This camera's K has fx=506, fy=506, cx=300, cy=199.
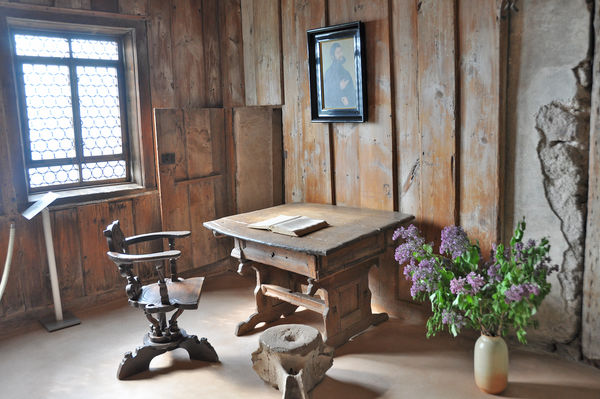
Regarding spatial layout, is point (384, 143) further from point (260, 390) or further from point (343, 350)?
point (260, 390)

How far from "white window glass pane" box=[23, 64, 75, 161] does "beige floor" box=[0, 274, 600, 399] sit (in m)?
1.41

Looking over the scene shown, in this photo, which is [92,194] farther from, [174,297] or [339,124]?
[339,124]

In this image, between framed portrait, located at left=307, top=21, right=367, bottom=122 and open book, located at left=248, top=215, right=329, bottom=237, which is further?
framed portrait, located at left=307, top=21, right=367, bottom=122

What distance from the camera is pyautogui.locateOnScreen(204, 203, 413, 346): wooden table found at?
120 inches

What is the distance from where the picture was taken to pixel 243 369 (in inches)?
122

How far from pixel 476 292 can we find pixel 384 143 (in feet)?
4.76

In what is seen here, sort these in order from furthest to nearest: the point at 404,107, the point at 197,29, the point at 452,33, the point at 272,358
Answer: the point at 197,29 → the point at 404,107 → the point at 452,33 → the point at 272,358

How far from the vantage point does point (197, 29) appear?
4609mm

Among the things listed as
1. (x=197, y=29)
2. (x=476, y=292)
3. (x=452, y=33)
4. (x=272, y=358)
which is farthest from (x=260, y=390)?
(x=197, y=29)

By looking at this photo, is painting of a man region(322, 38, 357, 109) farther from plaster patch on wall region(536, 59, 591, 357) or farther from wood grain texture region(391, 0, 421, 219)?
plaster patch on wall region(536, 59, 591, 357)

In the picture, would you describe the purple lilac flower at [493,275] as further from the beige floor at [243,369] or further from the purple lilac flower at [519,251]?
the beige floor at [243,369]

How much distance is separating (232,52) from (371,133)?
1744 mm

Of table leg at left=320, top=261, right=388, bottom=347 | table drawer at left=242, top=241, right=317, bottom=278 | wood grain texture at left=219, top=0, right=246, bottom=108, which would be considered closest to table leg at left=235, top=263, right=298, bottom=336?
table drawer at left=242, top=241, right=317, bottom=278

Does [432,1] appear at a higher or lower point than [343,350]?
higher
